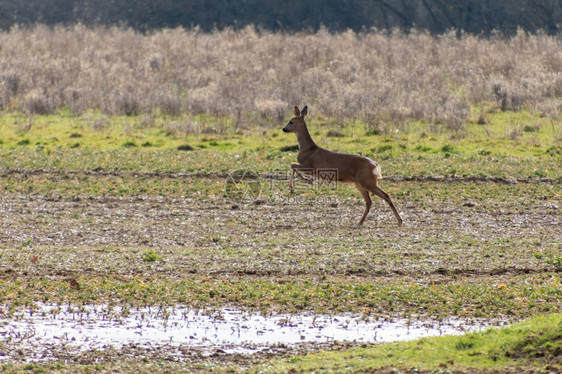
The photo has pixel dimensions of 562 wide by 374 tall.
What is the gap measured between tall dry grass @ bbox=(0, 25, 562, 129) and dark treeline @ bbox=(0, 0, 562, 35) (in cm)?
578

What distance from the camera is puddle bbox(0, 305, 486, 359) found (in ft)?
33.4

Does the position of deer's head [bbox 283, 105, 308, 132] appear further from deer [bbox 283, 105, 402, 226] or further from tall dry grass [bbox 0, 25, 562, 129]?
tall dry grass [bbox 0, 25, 562, 129]

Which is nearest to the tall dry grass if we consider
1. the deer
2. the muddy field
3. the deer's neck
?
the deer's neck

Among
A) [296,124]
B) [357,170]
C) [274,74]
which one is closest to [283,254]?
[357,170]

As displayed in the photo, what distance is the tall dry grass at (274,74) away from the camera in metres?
33.1

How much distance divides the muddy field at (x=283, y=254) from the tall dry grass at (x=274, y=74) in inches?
471

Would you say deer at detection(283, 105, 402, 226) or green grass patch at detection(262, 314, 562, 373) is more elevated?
deer at detection(283, 105, 402, 226)

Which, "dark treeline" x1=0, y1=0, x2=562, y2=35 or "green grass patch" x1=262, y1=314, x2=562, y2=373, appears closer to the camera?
"green grass patch" x1=262, y1=314, x2=562, y2=373

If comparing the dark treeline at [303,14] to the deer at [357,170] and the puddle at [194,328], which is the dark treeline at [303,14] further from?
the puddle at [194,328]

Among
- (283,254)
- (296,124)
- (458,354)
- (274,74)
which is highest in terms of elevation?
(274,74)

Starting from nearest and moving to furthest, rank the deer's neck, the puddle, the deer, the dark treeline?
the puddle
the deer
the deer's neck
the dark treeline

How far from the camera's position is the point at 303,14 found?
61.2 metres

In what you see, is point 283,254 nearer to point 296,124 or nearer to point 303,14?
point 296,124

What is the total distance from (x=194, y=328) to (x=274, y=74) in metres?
30.5
